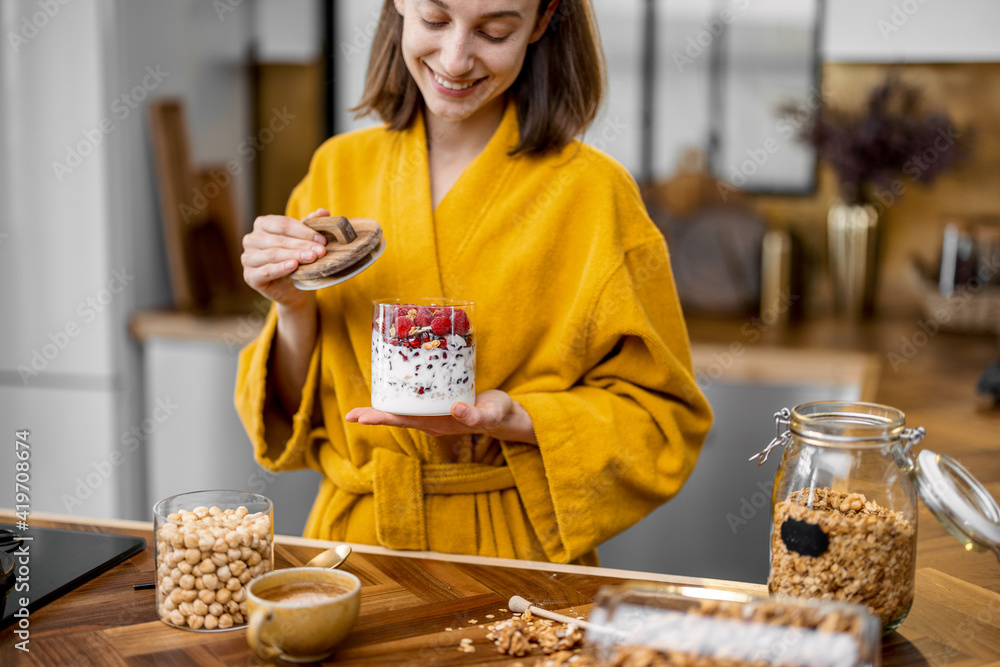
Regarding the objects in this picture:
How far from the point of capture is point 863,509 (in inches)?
35.2

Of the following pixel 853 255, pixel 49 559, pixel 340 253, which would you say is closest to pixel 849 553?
pixel 340 253

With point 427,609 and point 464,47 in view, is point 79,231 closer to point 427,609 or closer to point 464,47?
point 464,47

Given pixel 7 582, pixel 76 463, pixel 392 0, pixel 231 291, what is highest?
pixel 392 0

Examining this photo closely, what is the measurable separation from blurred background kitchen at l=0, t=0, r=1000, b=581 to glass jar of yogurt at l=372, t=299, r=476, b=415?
4.52ft

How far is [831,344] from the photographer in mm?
2434

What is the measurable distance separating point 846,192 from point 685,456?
175 cm

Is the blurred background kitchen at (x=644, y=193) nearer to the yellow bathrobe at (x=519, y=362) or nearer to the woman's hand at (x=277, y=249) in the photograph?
the yellow bathrobe at (x=519, y=362)

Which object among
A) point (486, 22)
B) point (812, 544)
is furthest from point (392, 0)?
point (812, 544)

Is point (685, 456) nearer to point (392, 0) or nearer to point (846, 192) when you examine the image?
point (392, 0)

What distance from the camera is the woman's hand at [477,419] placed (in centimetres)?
106

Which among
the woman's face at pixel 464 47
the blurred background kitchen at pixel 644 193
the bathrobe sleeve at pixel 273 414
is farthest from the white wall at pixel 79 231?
the woman's face at pixel 464 47

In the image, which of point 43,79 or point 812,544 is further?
point 43,79

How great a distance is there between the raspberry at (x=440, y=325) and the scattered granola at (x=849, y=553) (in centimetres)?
40

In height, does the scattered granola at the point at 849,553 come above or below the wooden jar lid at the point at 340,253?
below
